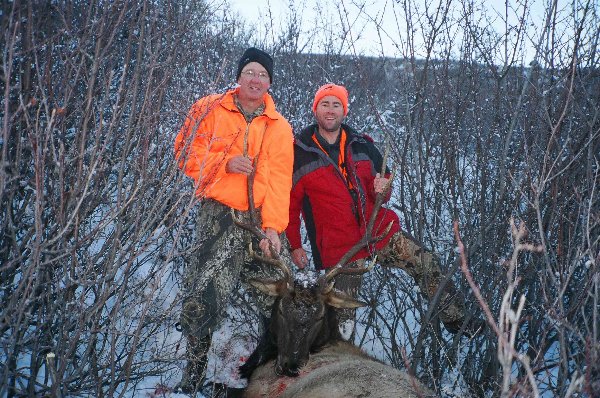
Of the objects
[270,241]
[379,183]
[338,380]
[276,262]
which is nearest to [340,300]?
[276,262]

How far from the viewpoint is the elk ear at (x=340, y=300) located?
3514 mm

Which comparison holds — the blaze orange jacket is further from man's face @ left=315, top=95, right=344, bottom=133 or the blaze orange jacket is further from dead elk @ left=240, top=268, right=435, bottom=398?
dead elk @ left=240, top=268, right=435, bottom=398

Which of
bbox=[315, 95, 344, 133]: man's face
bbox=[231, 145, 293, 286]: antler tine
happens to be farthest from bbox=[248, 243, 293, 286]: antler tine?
bbox=[315, 95, 344, 133]: man's face

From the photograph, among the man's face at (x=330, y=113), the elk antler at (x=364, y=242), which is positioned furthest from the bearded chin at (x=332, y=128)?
the elk antler at (x=364, y=242)

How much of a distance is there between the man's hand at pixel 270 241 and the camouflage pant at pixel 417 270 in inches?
26.8

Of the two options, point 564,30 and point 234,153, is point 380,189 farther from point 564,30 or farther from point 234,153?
point 564,30

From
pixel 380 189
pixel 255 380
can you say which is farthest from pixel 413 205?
pixel 255 380

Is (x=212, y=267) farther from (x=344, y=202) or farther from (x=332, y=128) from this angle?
(x=332, y=128)

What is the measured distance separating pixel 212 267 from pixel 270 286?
1.45ft

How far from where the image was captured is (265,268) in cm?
381

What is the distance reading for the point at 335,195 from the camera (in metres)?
3.93

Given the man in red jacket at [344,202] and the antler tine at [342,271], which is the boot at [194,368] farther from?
the man in red jacket at [344,202]

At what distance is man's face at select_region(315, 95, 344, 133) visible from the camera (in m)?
4.01

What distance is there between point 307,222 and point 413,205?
2.99 ft
